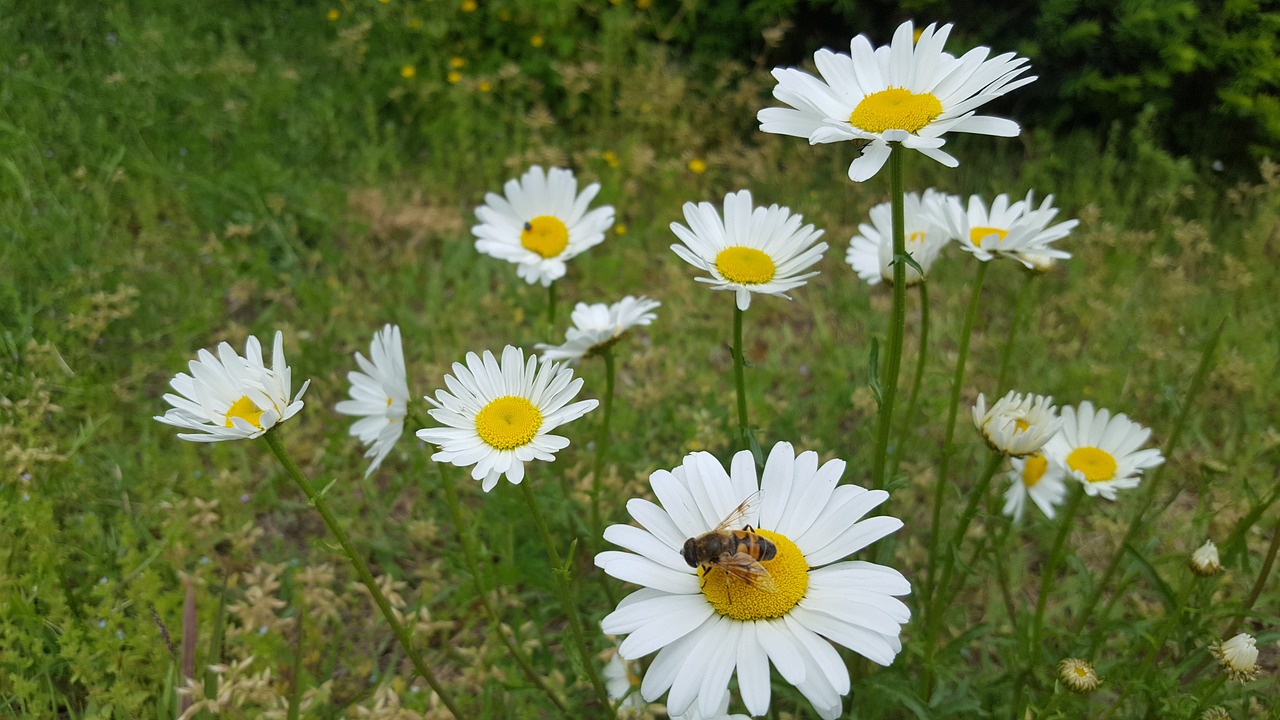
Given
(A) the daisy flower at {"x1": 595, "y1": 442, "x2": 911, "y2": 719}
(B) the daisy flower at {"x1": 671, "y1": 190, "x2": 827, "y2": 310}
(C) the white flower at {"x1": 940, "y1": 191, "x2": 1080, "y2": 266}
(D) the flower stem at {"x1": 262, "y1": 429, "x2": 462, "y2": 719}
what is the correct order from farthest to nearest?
1. (C) the white flower at {"x1": 940, "y1": 191, "x2": 1080, "y2": 266}
2. (B) the daisy flower at {"x1": 671, "y1": 190, "x2": 827, "y2": 310}
3. (D) the flower stem at {"x1": 262, "y1": 429, "x2": 462, "y2": 719}
4. (A) the daisy flower at {"x1": 595, "y1": 442, "x2": 911, "y2": 719}

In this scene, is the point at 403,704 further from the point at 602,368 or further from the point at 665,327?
the point at 665,327

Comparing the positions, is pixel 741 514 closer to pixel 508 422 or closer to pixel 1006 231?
pixel 508 422

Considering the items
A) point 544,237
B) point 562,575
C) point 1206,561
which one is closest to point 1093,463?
point 1206,561

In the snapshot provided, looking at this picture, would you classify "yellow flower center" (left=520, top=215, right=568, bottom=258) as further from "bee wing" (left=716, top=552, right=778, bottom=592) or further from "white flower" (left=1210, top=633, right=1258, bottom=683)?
"white flower" (left=1210, top=633, right=1258, bottom=683)

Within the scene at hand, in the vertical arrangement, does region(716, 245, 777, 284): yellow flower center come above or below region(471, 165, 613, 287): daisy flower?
below

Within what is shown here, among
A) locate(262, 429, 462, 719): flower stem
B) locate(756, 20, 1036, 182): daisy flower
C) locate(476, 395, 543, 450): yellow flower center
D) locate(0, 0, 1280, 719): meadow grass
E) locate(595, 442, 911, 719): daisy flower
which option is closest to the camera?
locate(595, 442, 911, 719): daisy flower

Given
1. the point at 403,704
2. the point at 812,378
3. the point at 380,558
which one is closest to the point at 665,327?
the point at 812,378

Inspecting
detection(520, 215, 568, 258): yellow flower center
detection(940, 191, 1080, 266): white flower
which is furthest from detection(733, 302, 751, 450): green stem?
detection(520, 215, 568, 258): yellow flower center
